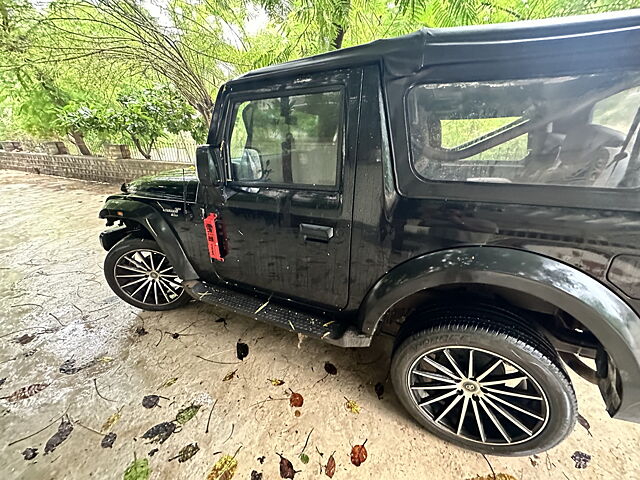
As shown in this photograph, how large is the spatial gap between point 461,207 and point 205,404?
181cm

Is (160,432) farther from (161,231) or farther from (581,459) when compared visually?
(581,459)

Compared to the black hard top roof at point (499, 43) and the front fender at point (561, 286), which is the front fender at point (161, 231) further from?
the front fender at point (561, 286)

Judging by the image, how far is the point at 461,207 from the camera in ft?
3.85

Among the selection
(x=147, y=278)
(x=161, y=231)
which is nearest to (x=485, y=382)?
(x=161, y=231)

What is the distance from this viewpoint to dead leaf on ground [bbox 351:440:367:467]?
1408 millimetres

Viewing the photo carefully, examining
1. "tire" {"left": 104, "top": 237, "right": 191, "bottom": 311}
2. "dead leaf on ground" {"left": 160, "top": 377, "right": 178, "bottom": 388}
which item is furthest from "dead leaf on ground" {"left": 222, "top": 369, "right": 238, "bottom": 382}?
"tire" {"left": 104, "top": 237, "right": 191, "bottom": 311}

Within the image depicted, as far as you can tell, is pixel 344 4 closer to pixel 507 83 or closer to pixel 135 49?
pixel 507 83

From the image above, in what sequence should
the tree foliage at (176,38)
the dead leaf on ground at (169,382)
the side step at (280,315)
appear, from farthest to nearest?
1. the tree foliage at (176,38)
2. the dead leaf on ground at (169,382)
3. the side step at (280,315)

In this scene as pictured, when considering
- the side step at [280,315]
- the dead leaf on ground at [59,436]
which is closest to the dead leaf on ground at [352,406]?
the side step at [280,315]

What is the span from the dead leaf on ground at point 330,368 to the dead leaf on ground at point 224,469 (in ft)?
2.45

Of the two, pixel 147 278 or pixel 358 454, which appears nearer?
pixel 358 454

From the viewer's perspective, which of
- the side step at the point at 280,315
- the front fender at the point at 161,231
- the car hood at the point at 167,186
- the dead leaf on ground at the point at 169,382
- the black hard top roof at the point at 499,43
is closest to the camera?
the black hard top roof at the point at 499,43

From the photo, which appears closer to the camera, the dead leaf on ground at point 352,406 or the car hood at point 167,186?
the dead leaf on ground at point 352,406

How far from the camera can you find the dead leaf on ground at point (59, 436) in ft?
4.90
